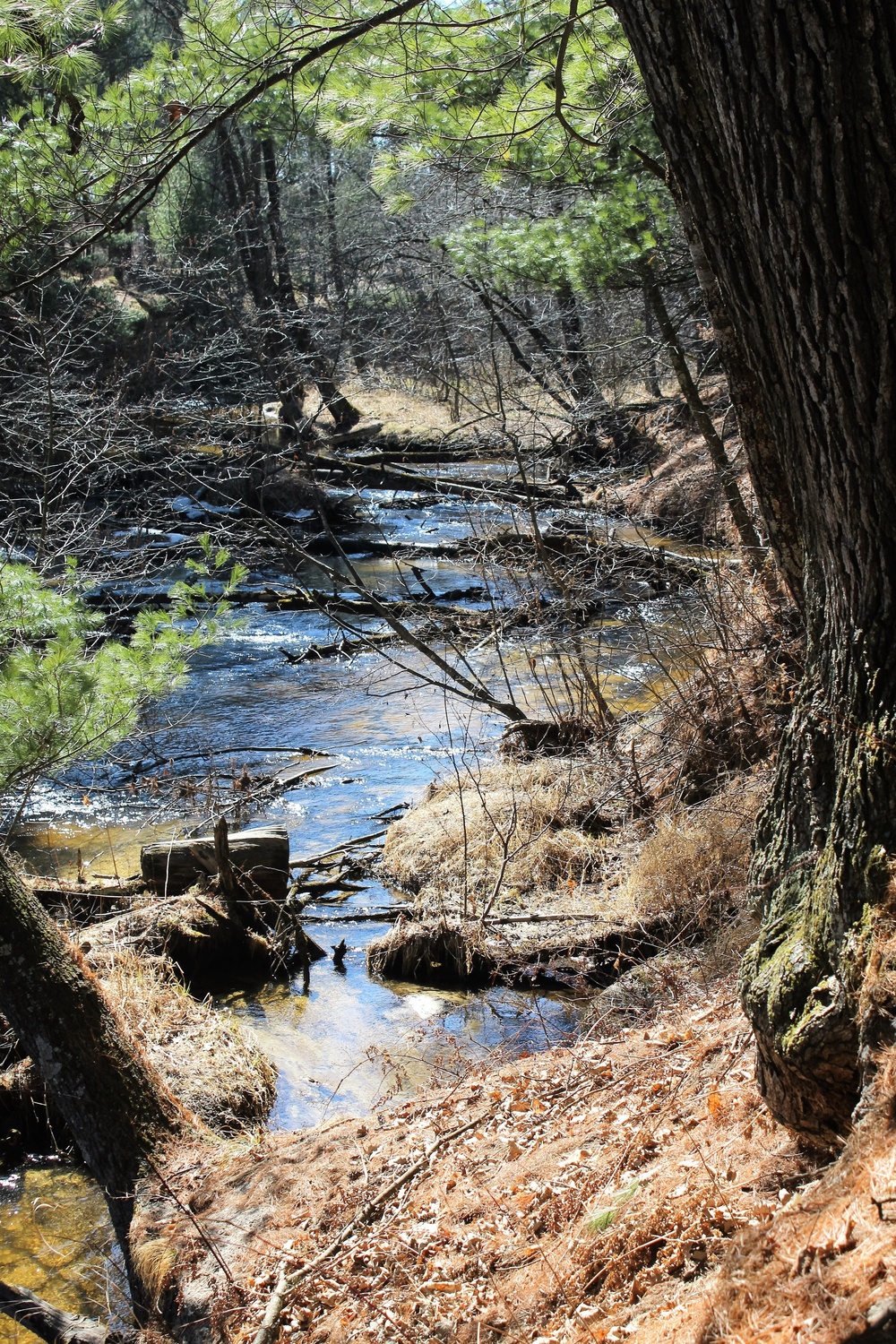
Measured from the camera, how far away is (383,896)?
779 cm

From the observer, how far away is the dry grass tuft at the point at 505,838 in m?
7.56

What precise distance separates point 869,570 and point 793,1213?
1.44 m

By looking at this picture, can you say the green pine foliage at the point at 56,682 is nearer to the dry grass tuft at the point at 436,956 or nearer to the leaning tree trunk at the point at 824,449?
the dry grass tuft at the point at 436,956

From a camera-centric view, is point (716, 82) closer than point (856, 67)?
No

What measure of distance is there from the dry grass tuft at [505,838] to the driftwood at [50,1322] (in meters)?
3.53

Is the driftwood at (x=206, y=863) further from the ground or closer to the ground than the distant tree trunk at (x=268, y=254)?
closer to the ground

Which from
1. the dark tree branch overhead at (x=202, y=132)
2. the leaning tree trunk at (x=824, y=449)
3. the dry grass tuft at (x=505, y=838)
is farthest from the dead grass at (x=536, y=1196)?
the dark tree branch overhead at (x=202, y=132)

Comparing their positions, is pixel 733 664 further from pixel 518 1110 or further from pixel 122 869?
pixel 122 869

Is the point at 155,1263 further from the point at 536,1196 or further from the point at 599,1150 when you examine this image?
the point at 599,1150

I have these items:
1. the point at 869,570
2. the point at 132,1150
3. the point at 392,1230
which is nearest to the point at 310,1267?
the point at 392,1230

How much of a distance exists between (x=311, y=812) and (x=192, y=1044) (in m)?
3.36

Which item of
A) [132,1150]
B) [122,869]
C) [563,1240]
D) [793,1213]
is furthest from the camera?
[122,869]

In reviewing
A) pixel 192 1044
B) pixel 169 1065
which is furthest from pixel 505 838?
pixel 169 1065

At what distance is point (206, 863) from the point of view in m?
7.33
